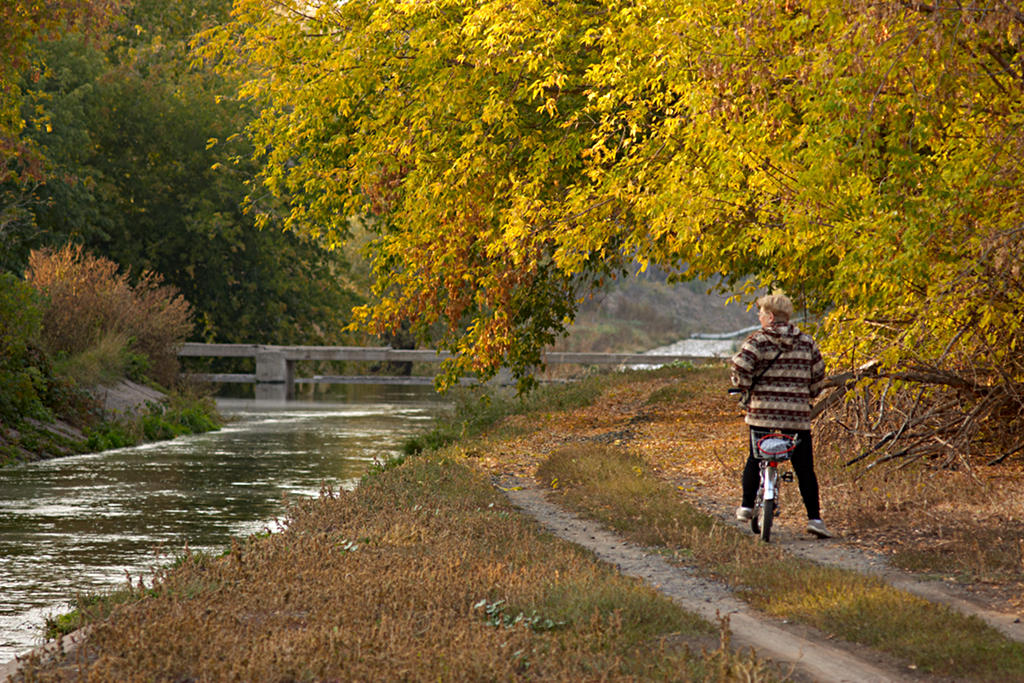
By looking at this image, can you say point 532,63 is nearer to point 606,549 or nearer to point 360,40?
point 360,40

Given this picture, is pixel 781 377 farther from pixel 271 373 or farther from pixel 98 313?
pixel 271 373

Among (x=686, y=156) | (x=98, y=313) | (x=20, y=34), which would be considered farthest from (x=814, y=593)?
(x=98, y=313)

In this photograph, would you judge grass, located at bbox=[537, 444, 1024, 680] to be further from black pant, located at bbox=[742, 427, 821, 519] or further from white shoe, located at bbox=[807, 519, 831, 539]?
white shoe, located at bbox=[807, 519, 831, 539]

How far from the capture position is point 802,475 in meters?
9.36

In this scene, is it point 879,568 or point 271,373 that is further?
point 271,373

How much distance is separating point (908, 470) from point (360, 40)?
A: 905cm

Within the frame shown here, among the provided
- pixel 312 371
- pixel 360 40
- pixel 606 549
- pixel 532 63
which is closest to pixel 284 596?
pixel 606 549

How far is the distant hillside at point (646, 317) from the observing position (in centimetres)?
7159

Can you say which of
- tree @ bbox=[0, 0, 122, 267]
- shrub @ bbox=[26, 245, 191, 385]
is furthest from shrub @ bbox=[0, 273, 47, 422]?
shrub @ bbox=[26, 245, 191, 385]

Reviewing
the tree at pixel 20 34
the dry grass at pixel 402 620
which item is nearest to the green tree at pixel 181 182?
the tree at pixel 20 34

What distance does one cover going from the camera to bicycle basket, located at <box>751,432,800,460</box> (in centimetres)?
915

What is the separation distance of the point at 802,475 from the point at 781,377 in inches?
31.9

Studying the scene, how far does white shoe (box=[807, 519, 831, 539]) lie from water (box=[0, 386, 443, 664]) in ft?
14.9

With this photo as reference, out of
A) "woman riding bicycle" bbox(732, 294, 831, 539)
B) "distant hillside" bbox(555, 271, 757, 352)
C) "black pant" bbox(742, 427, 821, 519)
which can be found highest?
"woman riding bicycle" bbox(732, 294, 831, 539)
